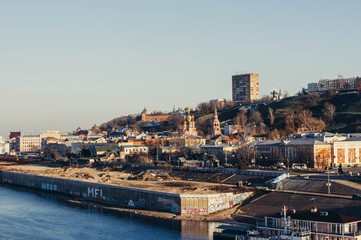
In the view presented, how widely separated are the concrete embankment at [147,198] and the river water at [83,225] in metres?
2.00

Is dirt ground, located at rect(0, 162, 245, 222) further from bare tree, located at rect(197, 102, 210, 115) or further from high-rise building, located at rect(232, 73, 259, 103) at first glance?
high-rise building, located at rect(232, 73, 259, 103)

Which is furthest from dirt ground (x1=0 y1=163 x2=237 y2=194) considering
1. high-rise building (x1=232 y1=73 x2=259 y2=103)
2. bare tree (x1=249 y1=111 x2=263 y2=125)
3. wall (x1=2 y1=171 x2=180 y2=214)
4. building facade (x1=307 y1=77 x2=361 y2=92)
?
high-rise building (x1=232 y1=73 x2=259 y2=103)

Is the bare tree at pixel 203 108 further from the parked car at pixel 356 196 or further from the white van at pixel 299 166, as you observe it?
the parked car at pixel 356 196

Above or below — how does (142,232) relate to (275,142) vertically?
below

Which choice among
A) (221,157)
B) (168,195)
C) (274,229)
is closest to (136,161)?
(221,157)

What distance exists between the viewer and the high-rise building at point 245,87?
17289 centimetres

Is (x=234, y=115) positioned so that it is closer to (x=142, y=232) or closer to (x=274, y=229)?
(x=142, y=232)

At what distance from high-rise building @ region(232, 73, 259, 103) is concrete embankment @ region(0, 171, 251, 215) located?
104 metres

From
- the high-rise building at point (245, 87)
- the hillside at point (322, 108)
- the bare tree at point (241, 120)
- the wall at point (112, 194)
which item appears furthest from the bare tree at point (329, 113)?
the high-rise building at point (245, 87)

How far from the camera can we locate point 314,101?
4862 inches

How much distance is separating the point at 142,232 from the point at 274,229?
39.9 feet

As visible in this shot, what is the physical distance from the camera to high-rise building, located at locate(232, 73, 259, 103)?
173 meters

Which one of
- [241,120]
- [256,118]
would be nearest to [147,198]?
[256,118]

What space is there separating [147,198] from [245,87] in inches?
4857
